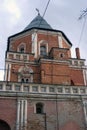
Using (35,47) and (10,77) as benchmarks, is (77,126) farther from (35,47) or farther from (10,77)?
(35,47)

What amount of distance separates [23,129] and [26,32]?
521 inches

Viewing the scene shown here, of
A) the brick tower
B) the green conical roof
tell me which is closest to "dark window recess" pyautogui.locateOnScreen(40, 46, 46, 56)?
the brick tower

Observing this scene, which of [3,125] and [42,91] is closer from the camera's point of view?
[3,125]

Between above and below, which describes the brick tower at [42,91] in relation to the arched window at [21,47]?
below

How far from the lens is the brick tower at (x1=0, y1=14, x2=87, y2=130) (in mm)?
15883

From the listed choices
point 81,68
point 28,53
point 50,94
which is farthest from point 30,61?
point 50,94

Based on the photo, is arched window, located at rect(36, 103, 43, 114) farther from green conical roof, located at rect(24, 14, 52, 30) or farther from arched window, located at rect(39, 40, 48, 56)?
green conical roof, located at rect(24, 14, 52, 30)

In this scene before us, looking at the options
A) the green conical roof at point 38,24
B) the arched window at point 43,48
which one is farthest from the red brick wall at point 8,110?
the green conical roof at point 38,24

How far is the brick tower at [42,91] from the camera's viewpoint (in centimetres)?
1588

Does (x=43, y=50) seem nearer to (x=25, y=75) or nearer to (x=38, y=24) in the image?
(x=38, y=24)

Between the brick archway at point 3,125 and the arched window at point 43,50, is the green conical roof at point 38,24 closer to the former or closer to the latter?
the arched window at point 43,50

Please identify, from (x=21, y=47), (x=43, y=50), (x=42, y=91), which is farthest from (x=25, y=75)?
(x=42, y=91)

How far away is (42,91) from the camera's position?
17.4m

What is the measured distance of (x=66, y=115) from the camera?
16641 mm
